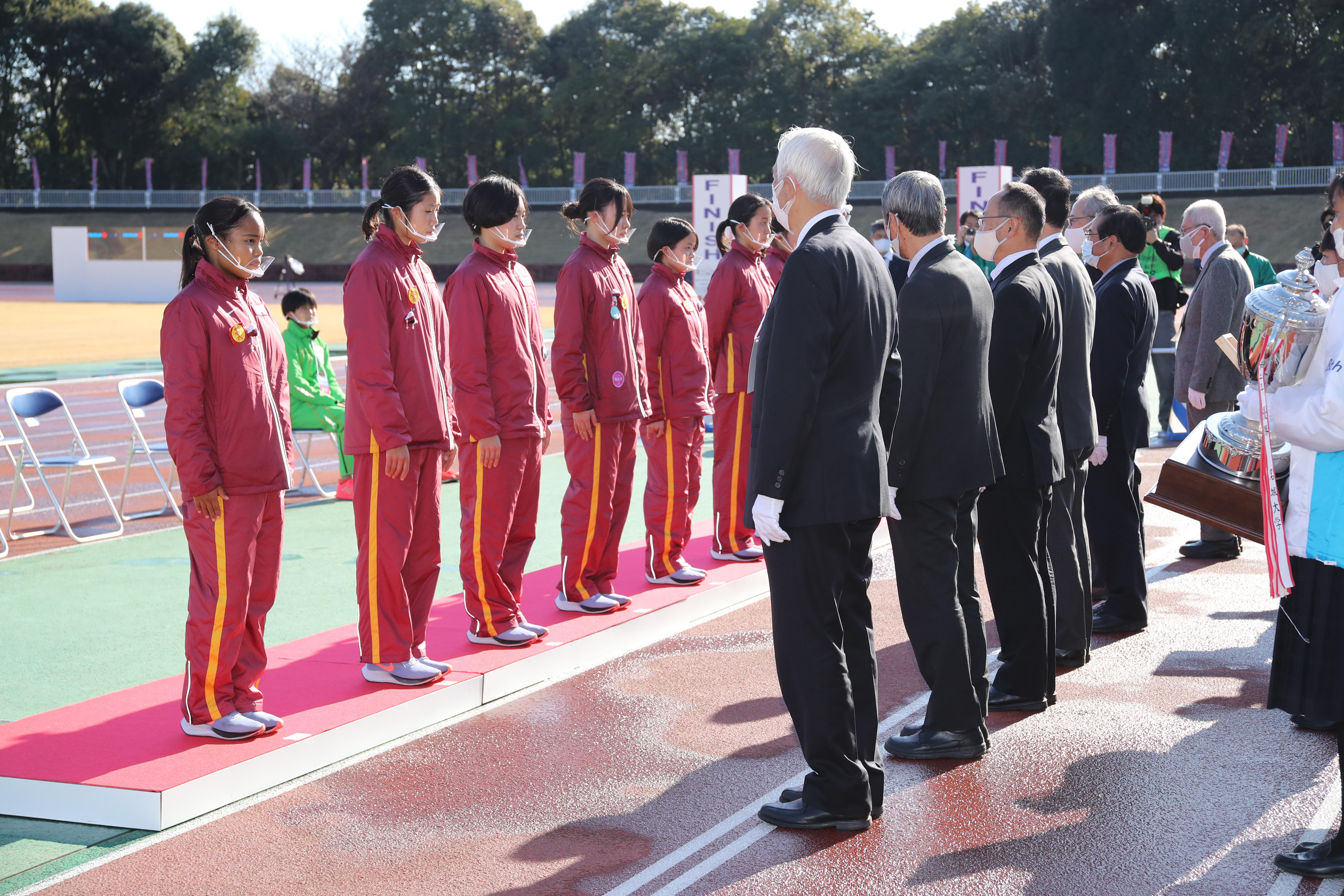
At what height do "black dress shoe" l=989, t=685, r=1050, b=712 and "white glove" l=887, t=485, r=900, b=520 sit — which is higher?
"white glove" l=887, t=485, r=900, b=520

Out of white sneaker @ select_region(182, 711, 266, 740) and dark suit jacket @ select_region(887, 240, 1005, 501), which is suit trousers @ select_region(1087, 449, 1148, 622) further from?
white sneaker @ select_region(182, 711, 266, 740)

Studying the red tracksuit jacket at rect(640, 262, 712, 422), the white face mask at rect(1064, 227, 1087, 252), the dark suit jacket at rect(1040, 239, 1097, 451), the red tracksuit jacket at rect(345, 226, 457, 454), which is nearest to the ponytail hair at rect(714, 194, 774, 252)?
the red tracksuit jacket at rect(640, 262, 712, 422)

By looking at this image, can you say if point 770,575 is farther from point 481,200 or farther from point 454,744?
point 481,200

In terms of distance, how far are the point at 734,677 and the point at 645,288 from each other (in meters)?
2.43

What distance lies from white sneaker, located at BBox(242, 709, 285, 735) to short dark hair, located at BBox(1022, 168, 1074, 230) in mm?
3788

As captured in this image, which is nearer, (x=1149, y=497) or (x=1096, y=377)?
(x=1149, y=497)

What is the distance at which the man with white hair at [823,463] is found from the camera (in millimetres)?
3715

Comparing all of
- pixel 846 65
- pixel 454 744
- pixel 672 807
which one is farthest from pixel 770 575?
pixel 846 65

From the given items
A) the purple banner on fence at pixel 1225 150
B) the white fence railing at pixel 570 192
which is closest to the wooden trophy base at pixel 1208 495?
the white fence railing at pixel 570 192

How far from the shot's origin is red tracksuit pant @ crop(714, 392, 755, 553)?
761 centimetres

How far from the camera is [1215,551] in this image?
26.7 feet

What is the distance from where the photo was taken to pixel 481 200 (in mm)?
5625

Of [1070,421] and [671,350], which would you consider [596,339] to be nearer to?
[671,350]

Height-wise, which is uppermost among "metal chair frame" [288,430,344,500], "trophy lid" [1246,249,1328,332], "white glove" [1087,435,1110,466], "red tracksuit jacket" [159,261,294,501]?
"trophy lid" [1246,249,1328,332]
